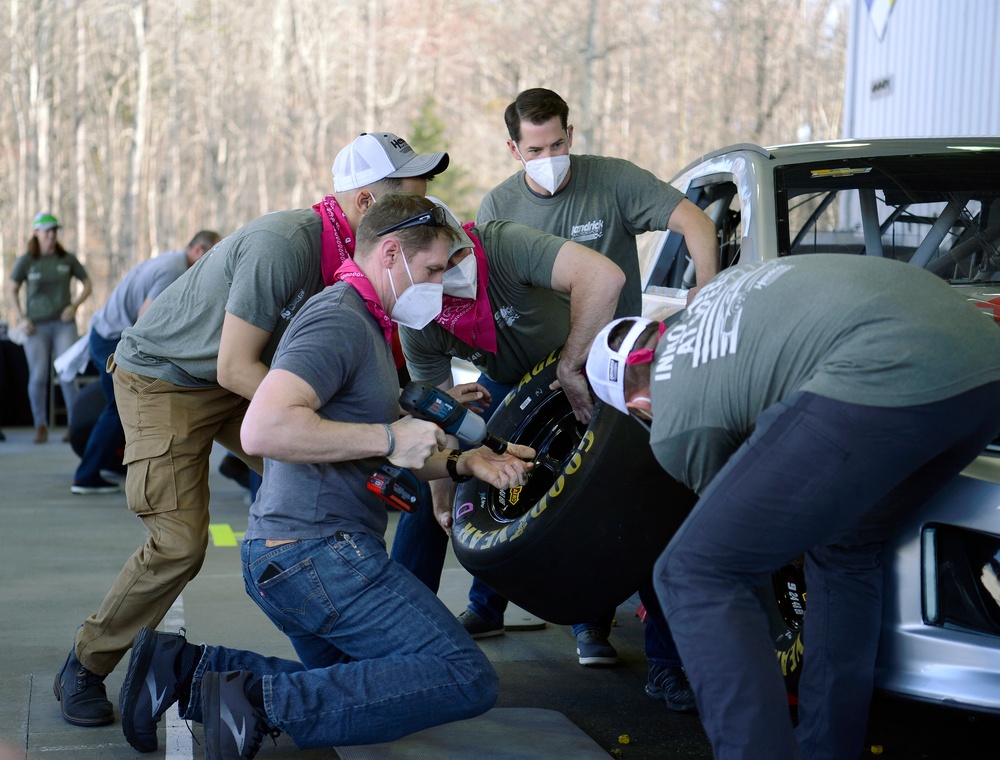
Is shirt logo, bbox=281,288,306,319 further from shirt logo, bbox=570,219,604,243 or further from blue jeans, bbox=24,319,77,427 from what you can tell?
blue jeans, bbox=24,319,77,427

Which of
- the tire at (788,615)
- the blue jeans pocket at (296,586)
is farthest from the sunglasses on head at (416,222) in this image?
the tire at (788,615)

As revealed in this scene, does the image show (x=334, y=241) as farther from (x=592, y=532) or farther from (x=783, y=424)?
(x=783, y=424)

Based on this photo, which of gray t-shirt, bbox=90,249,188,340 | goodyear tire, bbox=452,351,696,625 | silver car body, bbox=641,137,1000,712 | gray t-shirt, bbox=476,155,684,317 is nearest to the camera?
silver car body, bbox=641,137,1000,712

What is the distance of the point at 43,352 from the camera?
11.0 m

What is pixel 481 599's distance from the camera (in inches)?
178

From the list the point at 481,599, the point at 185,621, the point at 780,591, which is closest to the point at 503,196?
the point at 481,599

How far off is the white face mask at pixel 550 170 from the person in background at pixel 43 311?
7.94 metres

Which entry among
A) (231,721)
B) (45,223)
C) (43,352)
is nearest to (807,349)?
(231,721)

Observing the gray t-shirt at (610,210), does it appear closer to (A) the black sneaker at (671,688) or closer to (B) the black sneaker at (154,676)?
(A) the black sneaker at (671,688)

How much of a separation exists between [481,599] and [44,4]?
92.5ft

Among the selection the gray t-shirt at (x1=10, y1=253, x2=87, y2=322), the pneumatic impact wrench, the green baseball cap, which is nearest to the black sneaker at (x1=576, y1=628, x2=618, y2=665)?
the pneumatic impact wrench

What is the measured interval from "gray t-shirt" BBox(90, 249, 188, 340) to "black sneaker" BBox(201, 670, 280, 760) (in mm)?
4992

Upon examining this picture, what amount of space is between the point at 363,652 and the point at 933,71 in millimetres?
7316

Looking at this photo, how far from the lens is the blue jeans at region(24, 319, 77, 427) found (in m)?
11.0
